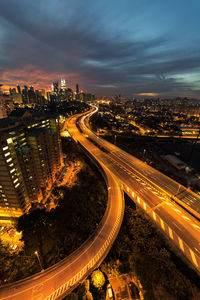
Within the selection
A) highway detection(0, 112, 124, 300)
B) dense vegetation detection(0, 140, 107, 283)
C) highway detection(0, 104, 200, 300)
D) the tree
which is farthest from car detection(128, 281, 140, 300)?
dense vegetation detection(0, 140, 107, 283)

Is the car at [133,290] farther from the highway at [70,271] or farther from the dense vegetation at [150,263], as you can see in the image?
the highway at [70,271]

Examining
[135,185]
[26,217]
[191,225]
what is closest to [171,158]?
[135,185]

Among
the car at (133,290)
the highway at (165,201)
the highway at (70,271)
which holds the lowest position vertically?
the car at (133,290)

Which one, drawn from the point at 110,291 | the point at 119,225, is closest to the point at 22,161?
the point at 119,225

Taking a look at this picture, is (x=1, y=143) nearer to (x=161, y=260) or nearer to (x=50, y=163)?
(x=50, y=163)

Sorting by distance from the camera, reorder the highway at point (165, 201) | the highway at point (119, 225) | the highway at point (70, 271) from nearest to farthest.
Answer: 1. the highway at point (70, 271)
2. the highway at point (119, 225)
3. the highway at point (165, 201)

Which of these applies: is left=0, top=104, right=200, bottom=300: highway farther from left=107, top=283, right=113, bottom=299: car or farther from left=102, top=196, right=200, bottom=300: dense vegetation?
left=107, top=283, right=113, bottom=299: car

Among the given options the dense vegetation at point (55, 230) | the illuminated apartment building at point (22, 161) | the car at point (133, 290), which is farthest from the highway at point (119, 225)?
the illuminated apartment building at point (22, 161)
